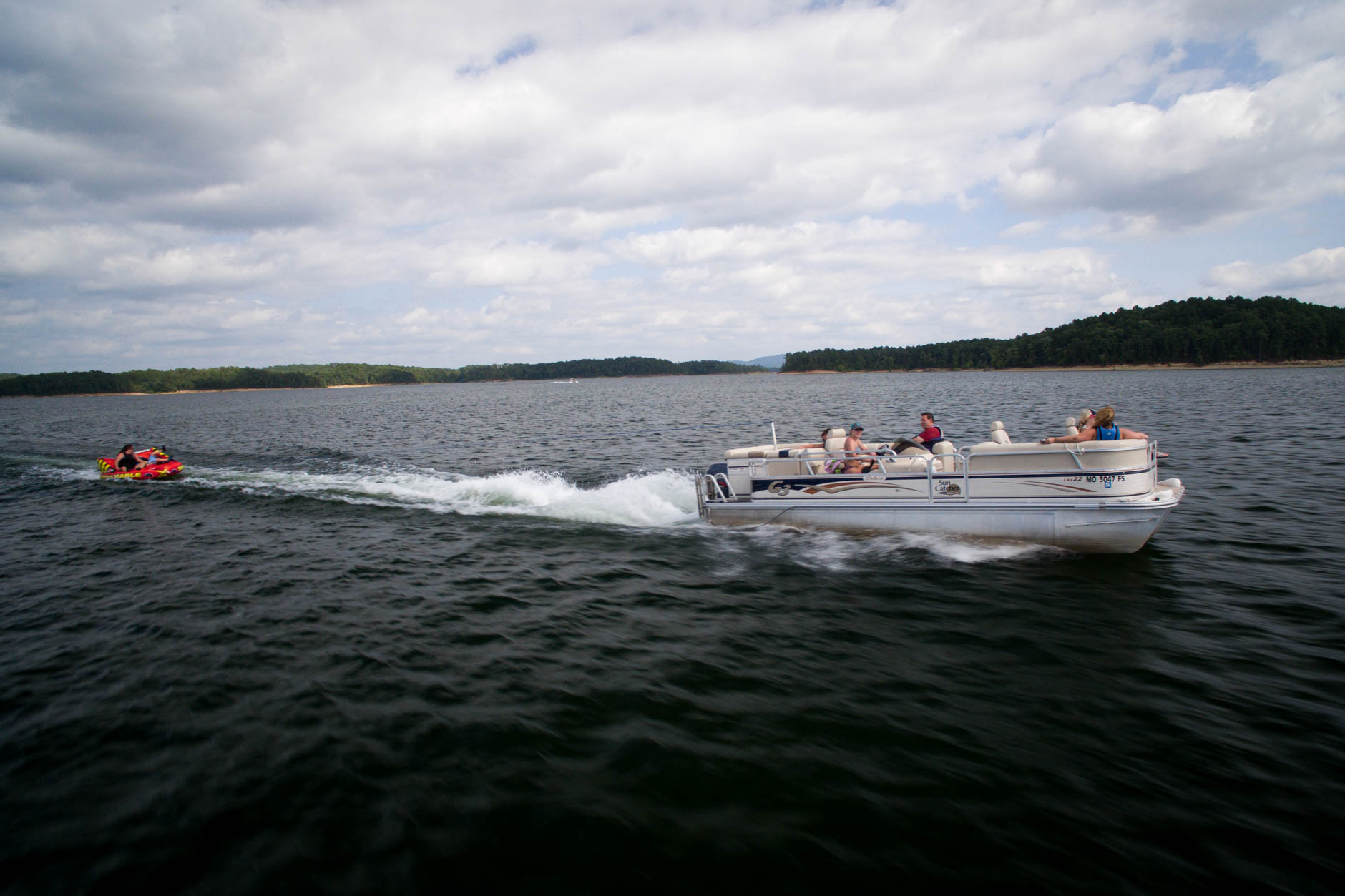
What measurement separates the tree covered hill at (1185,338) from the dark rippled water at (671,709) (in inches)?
4439

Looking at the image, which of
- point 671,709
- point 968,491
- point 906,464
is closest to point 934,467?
point 906,464

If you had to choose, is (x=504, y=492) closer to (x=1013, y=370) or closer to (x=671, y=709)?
(x=671, y=709)

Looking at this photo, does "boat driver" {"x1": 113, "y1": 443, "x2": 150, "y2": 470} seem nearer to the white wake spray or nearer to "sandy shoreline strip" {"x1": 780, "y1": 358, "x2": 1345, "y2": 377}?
the white wake spray

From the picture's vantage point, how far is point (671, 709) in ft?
20.3

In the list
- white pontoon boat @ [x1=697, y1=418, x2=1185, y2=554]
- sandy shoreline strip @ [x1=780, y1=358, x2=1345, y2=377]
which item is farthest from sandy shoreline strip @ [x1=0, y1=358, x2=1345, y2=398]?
white pontoon boat @ [x1=697, y1=418, x2=1185, y2=554]

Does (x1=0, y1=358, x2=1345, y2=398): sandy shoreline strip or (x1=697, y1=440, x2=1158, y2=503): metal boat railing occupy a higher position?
(x1=0, y1=358, x2=1345, y2=398): sandy shoreline strip

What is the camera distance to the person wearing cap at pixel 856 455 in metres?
11.9

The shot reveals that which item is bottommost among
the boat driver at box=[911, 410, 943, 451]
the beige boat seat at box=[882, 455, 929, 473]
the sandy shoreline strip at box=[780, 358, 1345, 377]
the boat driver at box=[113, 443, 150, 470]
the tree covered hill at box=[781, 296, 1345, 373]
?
the boat driver at box=[113, 443, 150, 470]

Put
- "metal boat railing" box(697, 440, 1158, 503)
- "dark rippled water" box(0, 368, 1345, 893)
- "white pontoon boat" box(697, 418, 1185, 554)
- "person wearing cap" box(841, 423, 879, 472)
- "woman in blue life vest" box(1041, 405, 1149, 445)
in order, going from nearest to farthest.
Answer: "dark rippled water" box(0, 368, 1345, 893) < "white pontoon boat" box(697, 418, 1185, 554) < "metal boat railing" box(697, 440, 1158, 503) < "woman in blue life vest" box(1041, 405, 1149, 445) < "person wearing cap" box(841, 423, 879, 472)

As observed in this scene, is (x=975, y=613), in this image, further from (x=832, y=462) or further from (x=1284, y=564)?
(x=1284, y=564)

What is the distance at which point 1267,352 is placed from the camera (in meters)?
94.1

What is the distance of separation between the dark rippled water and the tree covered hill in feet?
370

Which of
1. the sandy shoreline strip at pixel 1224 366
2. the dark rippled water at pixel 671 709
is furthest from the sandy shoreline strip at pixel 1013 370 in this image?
the dark rippled water at pixel 671 709

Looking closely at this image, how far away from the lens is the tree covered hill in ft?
304
